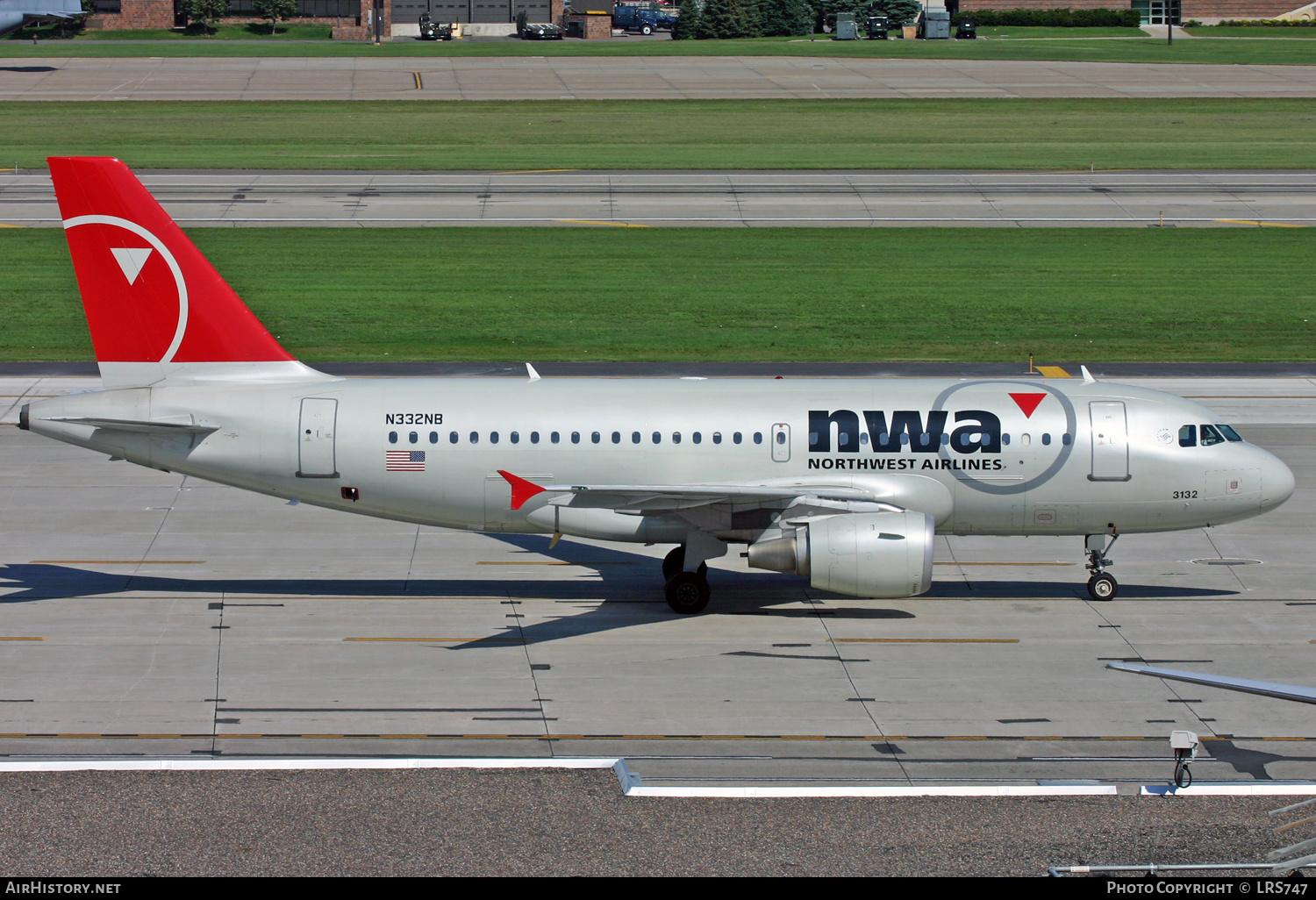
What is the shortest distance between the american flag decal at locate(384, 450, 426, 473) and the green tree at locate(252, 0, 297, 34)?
142 meters

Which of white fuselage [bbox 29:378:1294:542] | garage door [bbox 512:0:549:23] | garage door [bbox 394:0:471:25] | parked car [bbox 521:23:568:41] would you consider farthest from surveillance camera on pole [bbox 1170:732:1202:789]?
garage door [bbox 512:0:549:23]

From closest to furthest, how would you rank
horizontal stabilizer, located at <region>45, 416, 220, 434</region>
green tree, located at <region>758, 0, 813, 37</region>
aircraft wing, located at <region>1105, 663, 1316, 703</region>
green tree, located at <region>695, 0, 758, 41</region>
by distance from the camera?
aircraft wing, located at <region>1105, 663, 1316, 703</region>
horizontal stabilizer, located at <region>45, 416, 220, 434</region>
green tree, located at <region>695, 0, 758, 41</region>
green tree, located at <region>758, 0, 813, 37</region>

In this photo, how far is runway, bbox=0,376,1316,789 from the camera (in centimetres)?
2172

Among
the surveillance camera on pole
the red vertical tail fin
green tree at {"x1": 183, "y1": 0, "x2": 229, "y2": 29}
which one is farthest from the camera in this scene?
green tree at {"x1": 183, "y1": 0, "x2": 229, "y2": 29}

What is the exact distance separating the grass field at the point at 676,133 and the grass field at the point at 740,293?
20.3m

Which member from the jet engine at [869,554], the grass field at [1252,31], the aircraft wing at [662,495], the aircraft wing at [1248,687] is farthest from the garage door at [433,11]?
the aircraft wing at [1248,687]

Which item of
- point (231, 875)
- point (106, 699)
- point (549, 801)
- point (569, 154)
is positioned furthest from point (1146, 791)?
point (569, 154)

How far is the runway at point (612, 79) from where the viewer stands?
4392 inches

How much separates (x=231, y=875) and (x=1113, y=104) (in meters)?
103

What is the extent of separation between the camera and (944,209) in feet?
245

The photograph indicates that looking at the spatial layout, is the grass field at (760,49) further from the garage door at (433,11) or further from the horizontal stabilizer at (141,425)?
the horizontal stabilizer at (141,425)

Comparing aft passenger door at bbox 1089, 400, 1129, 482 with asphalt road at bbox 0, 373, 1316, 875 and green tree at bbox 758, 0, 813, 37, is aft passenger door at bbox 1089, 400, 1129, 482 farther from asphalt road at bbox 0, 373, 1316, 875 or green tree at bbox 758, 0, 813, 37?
green tree at bbox 758, 0, 813, 37

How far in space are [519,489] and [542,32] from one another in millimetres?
143173
